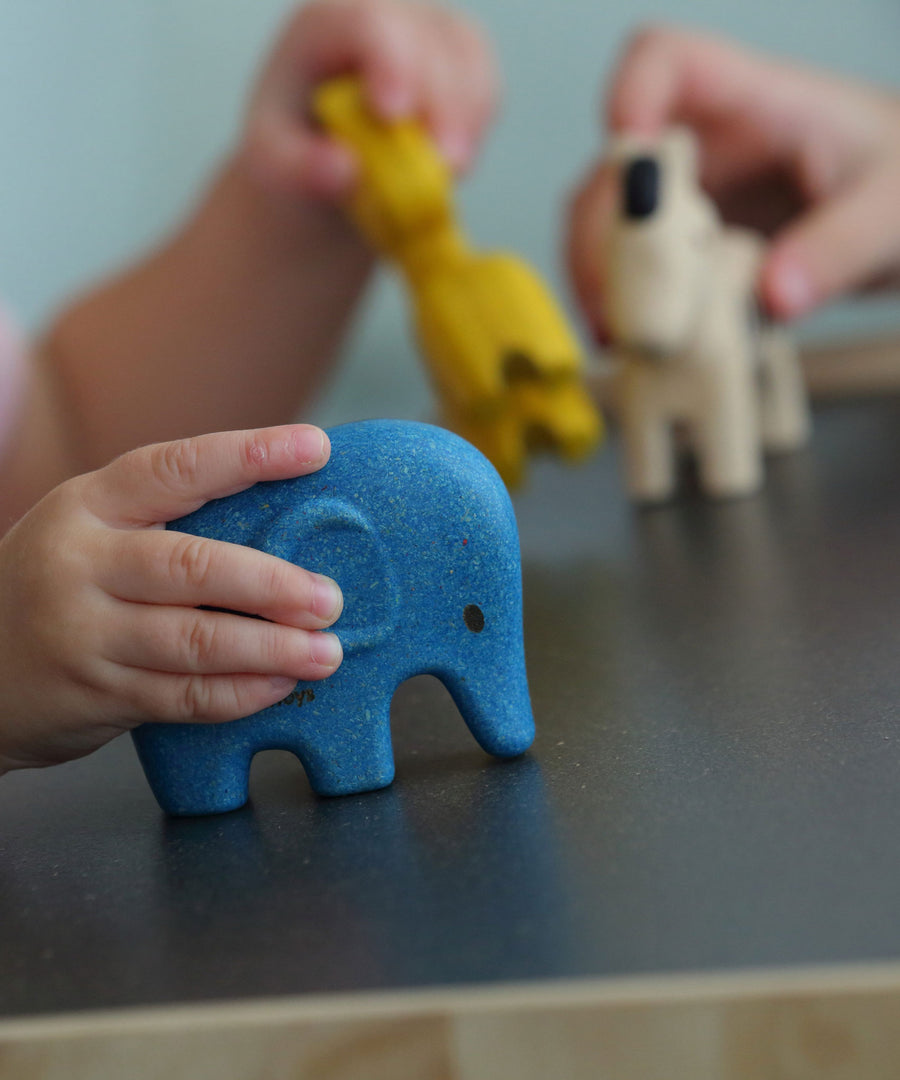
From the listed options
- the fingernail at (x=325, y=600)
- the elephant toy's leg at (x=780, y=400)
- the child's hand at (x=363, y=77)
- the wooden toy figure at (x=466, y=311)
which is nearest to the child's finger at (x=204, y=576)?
the fingernail at (x=325, y=600)

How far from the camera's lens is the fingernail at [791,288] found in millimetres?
853

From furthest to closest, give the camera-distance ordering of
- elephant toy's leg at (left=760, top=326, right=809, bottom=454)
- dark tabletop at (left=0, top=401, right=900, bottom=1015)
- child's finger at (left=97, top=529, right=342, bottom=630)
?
elephant toy's leg at (left=760, top=326, right=809, bottom=454), child's finger at (left=97, top=529, right=342, bottom=630), dark tabletop at (left=0, top=401, right=900, bottom=1015)

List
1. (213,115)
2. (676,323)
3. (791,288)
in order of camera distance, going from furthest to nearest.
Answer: (213,115) < (791,288) < (676,323)

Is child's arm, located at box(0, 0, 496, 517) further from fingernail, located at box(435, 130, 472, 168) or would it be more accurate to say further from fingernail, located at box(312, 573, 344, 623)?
fingernail, located at box(312, 573, 344, 623)

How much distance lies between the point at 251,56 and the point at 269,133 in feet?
2.28

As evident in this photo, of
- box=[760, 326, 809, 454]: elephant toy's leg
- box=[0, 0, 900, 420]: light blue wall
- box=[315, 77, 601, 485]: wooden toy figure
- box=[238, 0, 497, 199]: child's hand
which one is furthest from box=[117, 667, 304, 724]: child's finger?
box=[0, 0, 900, 420]: light blue wall

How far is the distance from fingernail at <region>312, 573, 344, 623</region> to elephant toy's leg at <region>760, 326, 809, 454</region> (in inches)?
26.4

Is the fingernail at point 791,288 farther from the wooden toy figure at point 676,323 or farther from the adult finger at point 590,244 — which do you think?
the adult finger at point 590,244

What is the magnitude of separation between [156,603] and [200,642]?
2cm

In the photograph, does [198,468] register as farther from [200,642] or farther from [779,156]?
[779,156]

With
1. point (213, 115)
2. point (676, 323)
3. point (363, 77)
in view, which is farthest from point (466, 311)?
point (213, 115)

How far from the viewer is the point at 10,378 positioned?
1.06m

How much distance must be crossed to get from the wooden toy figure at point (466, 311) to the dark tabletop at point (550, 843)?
25 cm

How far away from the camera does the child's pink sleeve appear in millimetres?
1024
